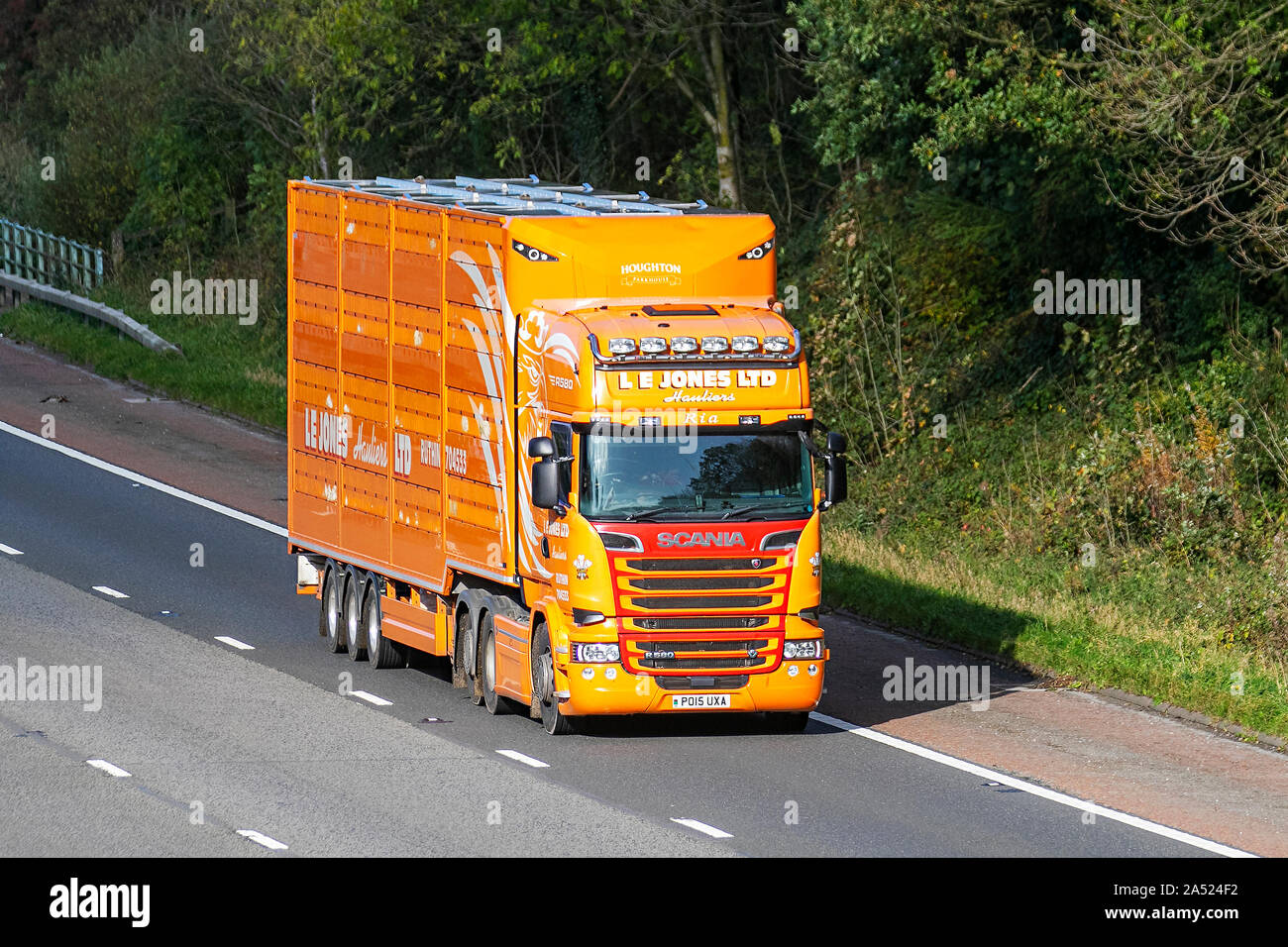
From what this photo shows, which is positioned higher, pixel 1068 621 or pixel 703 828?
pixel 1068 621

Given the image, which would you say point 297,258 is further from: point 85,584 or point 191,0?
point 191,0

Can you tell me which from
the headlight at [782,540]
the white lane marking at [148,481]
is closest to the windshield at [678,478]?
the headlight at [782,540]

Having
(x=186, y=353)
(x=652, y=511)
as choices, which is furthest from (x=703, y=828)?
(x=186, y=353)

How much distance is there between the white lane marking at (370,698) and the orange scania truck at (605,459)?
72cm

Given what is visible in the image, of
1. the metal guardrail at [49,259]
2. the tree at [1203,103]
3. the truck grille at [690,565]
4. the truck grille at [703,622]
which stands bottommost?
the truck grille at [703,622]

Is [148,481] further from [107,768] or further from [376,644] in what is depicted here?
[107,768]

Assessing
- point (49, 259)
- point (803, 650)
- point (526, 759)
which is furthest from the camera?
point (49, 259)

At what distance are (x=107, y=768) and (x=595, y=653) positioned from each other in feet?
12.0

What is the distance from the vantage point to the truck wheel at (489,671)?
59.6ft

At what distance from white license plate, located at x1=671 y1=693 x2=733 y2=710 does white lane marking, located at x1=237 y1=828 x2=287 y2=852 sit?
396 centimetres

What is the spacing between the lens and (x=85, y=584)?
74.8ft

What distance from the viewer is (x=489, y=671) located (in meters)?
18.3

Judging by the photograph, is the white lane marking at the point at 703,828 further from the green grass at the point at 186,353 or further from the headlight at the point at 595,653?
the green grass at the point at 186,353

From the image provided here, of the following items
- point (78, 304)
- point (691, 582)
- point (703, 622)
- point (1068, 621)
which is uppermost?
point (78, 304)
